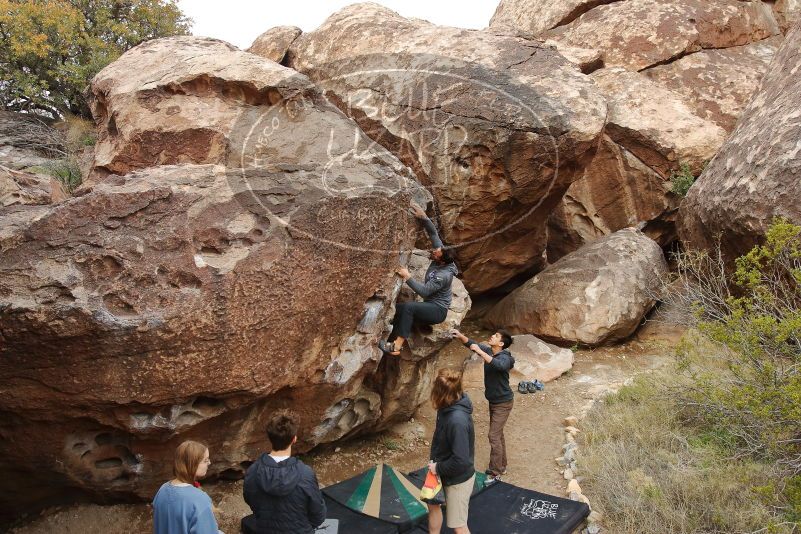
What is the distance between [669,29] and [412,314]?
8050mm

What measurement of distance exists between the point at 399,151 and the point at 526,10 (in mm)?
6417

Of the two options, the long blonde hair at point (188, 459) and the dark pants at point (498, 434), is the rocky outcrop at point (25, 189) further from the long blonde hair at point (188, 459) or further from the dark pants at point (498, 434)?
the dark pants at point (498, 434)

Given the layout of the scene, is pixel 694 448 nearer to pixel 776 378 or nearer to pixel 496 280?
pixel 776 378

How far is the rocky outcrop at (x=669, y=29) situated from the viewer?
422 inches

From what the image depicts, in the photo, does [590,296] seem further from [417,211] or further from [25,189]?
[25,189]

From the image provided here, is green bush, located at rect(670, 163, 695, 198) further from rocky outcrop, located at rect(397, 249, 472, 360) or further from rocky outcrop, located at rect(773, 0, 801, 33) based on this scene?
rocky outcrop, located at rect(397, 249, 472, 360)

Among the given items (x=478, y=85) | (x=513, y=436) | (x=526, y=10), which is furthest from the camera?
(x=526, y=10)

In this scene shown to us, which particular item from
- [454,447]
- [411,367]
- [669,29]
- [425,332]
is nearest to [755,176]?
[425,332]

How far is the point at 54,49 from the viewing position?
11.7 m

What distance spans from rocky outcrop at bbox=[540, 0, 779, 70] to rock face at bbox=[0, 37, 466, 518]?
7078mm

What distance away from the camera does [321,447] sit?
5508mm

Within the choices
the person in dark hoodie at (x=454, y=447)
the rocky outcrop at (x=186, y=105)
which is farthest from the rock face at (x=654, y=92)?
the person in dark hoodie at (x=454, y=447)

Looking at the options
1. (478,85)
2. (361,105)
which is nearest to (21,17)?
(361,105)

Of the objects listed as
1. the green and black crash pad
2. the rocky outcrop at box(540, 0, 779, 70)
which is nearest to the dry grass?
the green and black crash pad
